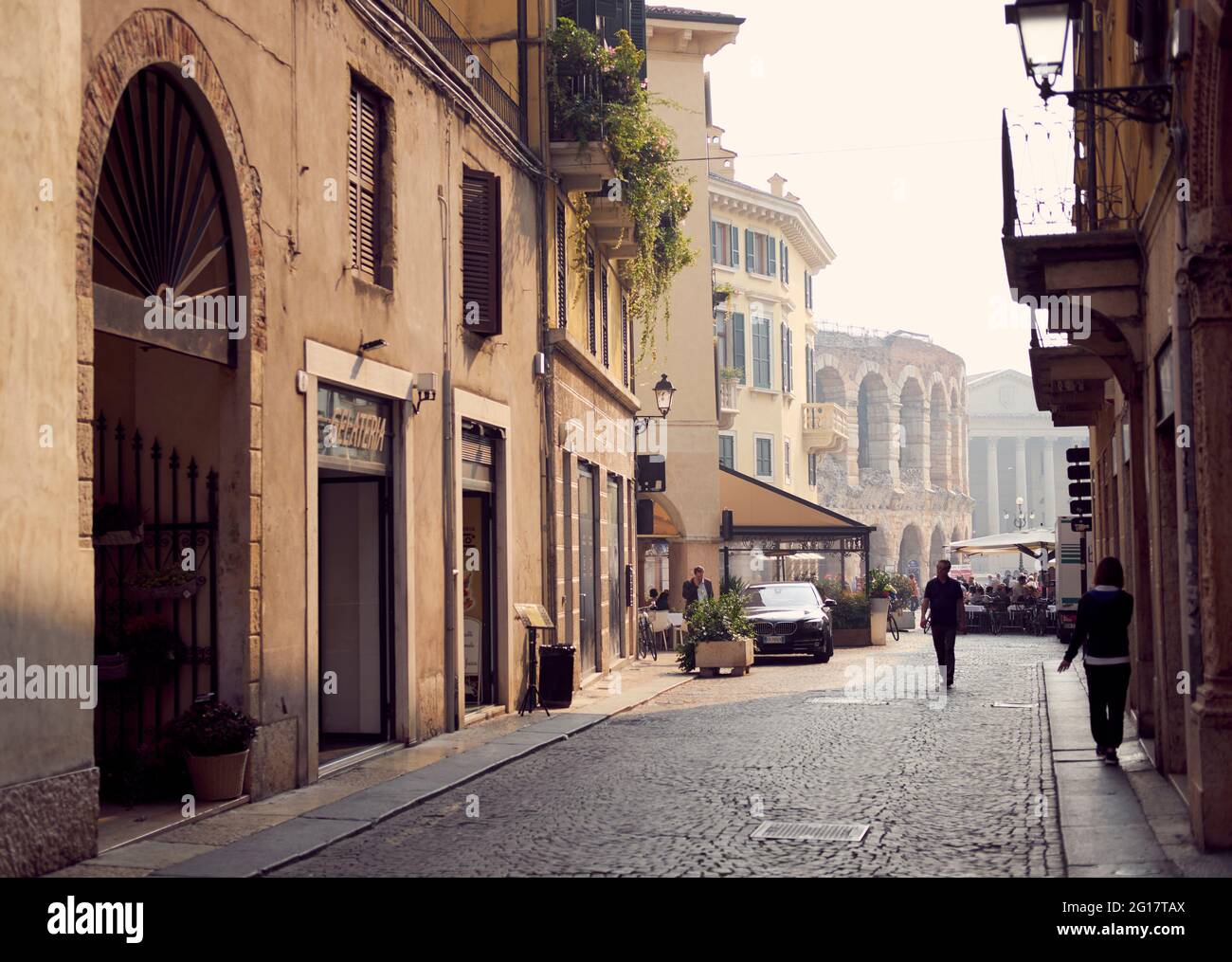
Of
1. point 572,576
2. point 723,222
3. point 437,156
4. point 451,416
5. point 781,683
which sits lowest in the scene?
point 781,683

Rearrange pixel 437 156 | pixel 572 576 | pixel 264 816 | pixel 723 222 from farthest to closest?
pixel 723 222, pixel 572 576, pixel 437 156, pixel 264 816

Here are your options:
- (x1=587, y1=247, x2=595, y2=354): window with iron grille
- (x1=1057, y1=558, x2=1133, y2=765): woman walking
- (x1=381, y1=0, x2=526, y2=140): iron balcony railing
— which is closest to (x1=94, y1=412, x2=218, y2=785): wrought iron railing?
(x1=381, y1=0, x2=526, y2=140): iron balcony railing

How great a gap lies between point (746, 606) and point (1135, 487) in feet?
48.6

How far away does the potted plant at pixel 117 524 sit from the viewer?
34.6 ft

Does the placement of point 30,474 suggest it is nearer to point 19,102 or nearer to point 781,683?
point 19,102

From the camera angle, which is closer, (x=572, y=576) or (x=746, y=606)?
(x=572, y=576)

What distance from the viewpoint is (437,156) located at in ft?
50.7

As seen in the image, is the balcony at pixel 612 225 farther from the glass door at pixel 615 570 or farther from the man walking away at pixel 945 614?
the man walking away at pixel 945 614

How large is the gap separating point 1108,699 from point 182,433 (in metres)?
7.45

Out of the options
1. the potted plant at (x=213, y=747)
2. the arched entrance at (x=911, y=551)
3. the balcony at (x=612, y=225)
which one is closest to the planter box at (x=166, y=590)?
the potted plant at (x=213, y=747)

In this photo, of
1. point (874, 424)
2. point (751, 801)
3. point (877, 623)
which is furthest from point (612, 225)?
point (874, 424)

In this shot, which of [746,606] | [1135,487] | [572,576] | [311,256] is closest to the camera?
[311,256]

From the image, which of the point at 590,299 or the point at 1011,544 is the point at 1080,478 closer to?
the point at 590,299
